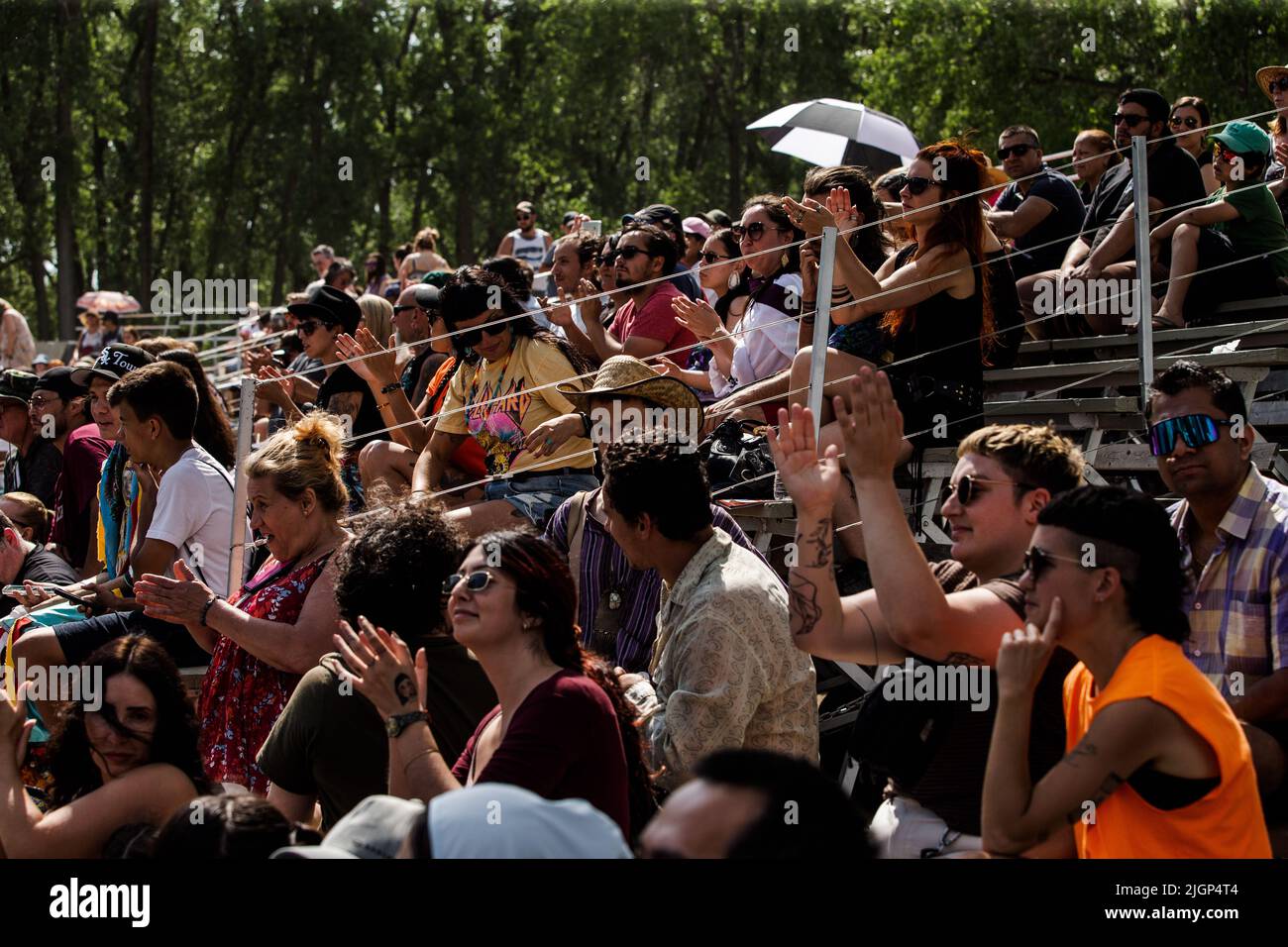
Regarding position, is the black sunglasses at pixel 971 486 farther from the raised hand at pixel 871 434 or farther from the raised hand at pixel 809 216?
the raised hand at pixel 809 216

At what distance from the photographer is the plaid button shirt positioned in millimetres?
3949

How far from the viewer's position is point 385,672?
3.47m

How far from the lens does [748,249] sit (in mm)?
7059

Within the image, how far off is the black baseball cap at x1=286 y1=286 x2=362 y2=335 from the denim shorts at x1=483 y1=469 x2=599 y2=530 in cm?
194

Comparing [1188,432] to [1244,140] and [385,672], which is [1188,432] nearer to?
[385,672]

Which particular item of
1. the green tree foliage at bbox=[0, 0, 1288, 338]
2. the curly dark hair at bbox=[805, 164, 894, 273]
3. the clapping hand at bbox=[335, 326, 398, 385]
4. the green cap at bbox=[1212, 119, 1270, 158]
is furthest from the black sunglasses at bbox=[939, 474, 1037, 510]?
the green tree foliage at bbox=[0, 0, 1288, 338]

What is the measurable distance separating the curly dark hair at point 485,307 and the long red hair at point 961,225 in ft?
4.48

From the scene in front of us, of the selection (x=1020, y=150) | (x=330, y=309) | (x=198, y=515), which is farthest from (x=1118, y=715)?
(x=1020, y=150)

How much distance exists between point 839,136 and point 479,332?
6387mm

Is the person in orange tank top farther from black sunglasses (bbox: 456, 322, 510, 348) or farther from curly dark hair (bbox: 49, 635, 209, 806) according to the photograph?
black sunglasses (bbox: 456, 322, 510, 348)

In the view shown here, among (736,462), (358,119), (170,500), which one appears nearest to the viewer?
(170,500)
